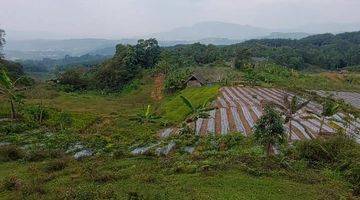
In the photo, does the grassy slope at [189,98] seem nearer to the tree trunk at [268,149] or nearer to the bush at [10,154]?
the bush at [10,154]

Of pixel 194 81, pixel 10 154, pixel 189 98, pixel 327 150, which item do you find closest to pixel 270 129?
pixel 327 150

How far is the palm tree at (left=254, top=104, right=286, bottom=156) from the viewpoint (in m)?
21.1

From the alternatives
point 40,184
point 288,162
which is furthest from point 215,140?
point 40,184

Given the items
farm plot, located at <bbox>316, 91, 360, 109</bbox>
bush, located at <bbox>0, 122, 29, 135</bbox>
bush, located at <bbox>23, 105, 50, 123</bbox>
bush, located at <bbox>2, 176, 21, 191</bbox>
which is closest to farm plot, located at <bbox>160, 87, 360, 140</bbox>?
farm plot, located at <bbox>316, 91, 360, 109</bbox>

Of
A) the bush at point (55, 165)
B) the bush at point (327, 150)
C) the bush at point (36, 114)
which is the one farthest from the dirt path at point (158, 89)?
the bush at point (327, 150)

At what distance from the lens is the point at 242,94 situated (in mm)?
51625

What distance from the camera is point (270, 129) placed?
21.2m

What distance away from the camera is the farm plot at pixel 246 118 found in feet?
103

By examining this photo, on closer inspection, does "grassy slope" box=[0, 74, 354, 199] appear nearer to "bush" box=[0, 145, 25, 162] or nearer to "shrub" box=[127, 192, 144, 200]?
"shrub" box=[127, 192, 144, 200]

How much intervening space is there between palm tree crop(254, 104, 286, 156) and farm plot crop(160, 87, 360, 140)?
Answer: 4073mm

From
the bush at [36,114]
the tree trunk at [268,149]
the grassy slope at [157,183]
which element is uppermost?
the tree trunk at [268,149]

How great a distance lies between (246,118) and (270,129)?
16114mm

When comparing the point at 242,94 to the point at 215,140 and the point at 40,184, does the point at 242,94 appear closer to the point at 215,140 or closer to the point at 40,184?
the point at 215,140

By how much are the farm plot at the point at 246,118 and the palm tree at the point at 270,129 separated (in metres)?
4.07
